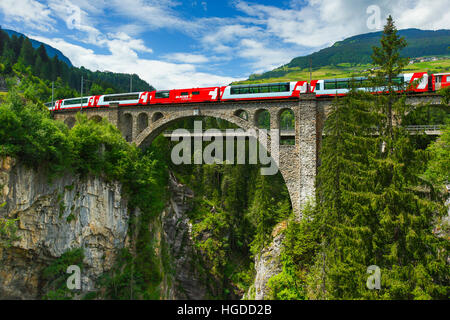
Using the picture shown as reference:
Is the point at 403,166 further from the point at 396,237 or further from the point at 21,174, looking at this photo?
the point at 21,174

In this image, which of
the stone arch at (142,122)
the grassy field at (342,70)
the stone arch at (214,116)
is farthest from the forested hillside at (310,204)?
the grassy field at (342,70)

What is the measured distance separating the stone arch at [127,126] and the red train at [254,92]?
181cm

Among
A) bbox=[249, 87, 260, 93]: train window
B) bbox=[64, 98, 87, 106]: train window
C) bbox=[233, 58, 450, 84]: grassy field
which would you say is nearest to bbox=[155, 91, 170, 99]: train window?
bbox=[249, 87, 260, 93]: train window

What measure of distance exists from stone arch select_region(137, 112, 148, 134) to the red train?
172 centimetres

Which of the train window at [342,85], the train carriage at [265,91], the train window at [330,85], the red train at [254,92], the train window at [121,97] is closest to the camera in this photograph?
the red train at [254,92]

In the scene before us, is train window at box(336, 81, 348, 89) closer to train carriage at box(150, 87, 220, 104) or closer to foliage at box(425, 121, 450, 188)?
foliage at box(425, 121, 450, 188)

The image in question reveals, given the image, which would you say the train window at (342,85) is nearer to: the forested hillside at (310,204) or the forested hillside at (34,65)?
the forested hillside at (310,204)

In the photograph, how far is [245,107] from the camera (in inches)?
1041

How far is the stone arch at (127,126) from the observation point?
33031 mm

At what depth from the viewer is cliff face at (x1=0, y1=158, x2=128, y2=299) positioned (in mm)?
18188

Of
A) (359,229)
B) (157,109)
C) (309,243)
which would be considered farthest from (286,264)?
(157,109)

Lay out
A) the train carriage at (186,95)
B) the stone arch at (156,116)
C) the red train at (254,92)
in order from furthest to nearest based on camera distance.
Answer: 1. the stone arch at (156,116)
2. the train carriage at (186,95)
3. the red train at (254,92)

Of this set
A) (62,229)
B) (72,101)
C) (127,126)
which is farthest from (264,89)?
(72,101)

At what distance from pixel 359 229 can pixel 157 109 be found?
2417 centimetres
